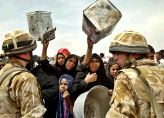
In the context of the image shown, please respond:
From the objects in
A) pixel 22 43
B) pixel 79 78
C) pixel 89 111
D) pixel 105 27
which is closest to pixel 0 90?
pixel 22 43

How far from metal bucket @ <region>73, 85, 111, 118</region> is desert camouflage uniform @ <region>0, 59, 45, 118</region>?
1004 millimetres

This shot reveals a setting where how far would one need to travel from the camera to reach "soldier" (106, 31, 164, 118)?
3.92 m

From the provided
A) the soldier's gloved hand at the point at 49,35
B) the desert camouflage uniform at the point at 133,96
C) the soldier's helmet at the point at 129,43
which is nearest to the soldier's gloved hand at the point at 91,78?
the soldier's gloved hand at the point at 49,35

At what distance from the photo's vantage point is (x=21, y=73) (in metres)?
4.55

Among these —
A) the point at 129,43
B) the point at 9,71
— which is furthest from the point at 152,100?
the point at 9,71

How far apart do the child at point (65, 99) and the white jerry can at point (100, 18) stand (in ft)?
3.47

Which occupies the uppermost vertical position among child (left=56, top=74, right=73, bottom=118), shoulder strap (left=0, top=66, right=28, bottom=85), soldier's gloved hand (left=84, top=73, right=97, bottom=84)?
shoulder strap (left=0, top=66, right=28, bottom=85)

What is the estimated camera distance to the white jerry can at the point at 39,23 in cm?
696

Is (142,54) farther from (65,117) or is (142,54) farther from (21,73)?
(65,117)

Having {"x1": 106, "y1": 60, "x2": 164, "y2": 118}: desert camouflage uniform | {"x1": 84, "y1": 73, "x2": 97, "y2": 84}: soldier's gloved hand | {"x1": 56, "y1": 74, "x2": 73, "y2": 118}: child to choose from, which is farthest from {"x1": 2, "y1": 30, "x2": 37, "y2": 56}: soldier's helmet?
{"x1": 56, "y1": 74, "x2": 73, "y2": 118}: child

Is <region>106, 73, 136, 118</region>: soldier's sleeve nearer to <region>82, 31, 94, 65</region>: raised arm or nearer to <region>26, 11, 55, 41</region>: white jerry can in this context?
<region>82, 31, 94, 65</region>: raised arm

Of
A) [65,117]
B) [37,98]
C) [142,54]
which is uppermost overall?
[142,54]

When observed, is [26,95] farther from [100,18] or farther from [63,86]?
[63,86]

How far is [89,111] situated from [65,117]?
140 cm
